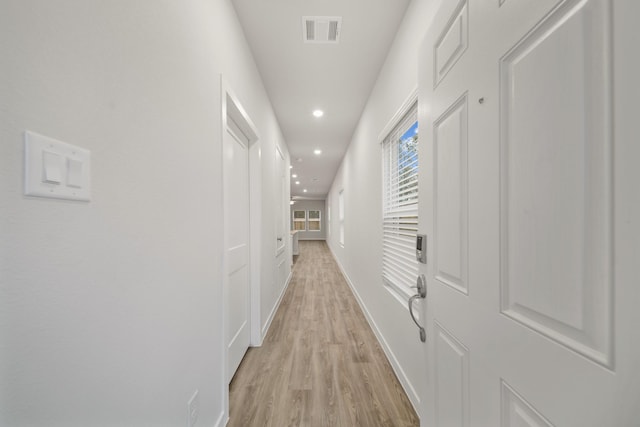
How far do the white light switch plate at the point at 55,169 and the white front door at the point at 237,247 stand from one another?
47.4 inches

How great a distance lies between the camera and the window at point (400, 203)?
1755 millimetres

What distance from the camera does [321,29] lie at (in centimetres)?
191

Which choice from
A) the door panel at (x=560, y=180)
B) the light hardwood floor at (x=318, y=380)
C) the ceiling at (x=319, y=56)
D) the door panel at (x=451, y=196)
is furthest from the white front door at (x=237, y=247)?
the door panel at (x=560, y=180)

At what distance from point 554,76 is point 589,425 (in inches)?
25.5

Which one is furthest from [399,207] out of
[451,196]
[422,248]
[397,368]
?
[397,368]

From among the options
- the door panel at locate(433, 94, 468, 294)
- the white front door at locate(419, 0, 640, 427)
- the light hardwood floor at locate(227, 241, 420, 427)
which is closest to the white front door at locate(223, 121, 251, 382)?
the light hardwood floor at locate(227, 241, 420, 427)

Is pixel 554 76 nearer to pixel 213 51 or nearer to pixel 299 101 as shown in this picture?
pixel 213 51

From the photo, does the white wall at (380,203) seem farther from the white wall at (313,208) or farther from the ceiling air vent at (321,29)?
the white wall at (313,208)

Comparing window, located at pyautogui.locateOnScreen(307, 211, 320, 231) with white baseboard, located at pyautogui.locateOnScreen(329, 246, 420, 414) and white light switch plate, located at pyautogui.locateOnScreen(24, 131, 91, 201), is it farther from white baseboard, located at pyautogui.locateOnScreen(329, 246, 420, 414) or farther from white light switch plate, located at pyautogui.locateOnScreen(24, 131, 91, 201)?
white light switch plate, located at pyautogui.locateOnScreen(24, 131, 91, 201)

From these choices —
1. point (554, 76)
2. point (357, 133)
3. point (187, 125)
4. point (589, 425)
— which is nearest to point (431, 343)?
point (589, 425)

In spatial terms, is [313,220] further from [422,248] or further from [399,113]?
[422,248]

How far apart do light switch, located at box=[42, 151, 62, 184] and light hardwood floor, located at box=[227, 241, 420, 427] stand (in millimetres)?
1714

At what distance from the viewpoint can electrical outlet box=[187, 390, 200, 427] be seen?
110cm

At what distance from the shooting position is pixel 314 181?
28.9ft
